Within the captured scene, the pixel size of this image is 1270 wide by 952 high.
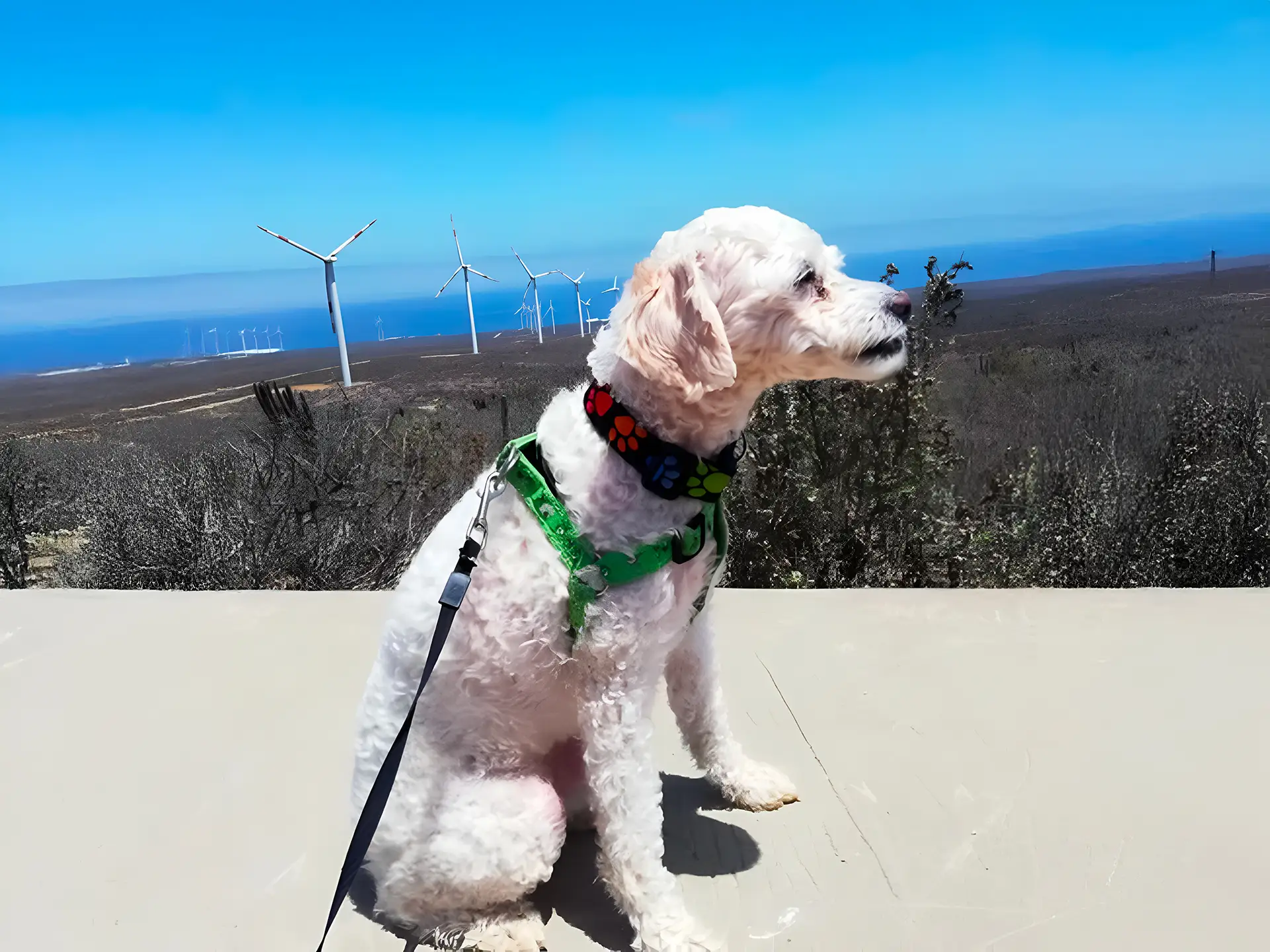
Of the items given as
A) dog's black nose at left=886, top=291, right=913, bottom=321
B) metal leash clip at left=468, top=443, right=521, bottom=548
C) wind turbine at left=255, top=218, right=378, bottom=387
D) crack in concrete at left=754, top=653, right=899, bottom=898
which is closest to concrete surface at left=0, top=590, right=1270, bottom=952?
crack in concrete at left=754, top=653, right=899, bottom=898

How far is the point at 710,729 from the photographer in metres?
3.15

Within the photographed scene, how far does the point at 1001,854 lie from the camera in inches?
115

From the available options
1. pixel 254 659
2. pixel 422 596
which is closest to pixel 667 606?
pixel 422 596

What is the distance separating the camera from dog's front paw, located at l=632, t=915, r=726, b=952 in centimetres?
244

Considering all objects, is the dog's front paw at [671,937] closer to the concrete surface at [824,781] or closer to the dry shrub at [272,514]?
the concrete surface at [824,781]

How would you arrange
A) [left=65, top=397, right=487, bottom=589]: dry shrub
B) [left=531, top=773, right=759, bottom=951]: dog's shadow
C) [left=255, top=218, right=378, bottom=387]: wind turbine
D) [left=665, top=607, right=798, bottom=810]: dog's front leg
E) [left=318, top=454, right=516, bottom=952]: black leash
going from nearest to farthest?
1. [left=318, top=454, right=516, bottom=952]: black leash
2. [left=531, top=773, right=759, bottom=951]: dog's shadow
3. [left=665, top=607, right=798, bottom=810]: dog's front leg
4. [left=65, top=397, right=487, bottom=589]: dry shrub
5. [left=255, top=218, right=378, bottom=387]: wind turbine

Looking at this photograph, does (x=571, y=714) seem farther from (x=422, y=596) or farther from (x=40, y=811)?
(x=40, y=811)

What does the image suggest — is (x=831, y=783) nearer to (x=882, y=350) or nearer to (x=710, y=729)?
(x=710, y=729)

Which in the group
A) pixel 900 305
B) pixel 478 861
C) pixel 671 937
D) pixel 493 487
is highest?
pixel 900 305

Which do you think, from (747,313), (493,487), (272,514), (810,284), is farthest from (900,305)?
(272,514)

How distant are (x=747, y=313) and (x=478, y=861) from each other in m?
1.57

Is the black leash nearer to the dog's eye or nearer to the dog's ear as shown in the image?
the dog's ear

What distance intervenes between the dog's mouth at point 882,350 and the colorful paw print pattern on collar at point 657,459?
1.47 ft

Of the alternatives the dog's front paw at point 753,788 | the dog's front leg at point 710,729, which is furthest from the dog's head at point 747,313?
the dog's front paw at point 753,788
